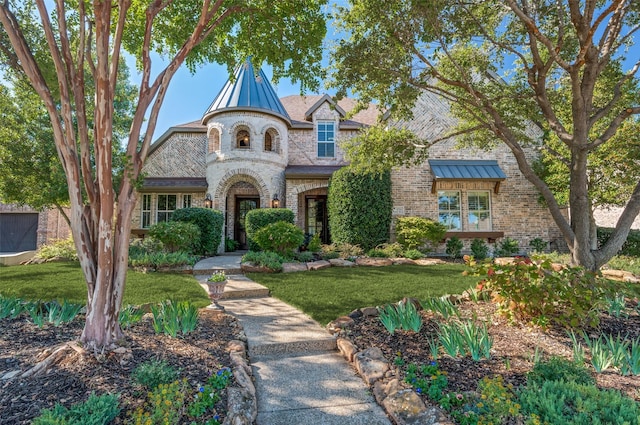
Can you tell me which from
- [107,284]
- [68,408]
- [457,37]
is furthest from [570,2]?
[68,408]

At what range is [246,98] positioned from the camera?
13.6 m

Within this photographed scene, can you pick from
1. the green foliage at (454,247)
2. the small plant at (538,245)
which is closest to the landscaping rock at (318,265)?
the green foliage at (454,247)

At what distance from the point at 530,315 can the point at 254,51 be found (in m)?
5.34

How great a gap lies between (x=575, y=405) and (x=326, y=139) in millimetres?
13295

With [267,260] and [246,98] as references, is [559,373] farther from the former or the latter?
[246,98]

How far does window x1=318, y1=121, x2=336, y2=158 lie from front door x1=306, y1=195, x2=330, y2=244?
1.93 m

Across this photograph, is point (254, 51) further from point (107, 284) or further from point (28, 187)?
point (28, 187)

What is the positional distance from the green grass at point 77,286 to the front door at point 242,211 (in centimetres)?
652

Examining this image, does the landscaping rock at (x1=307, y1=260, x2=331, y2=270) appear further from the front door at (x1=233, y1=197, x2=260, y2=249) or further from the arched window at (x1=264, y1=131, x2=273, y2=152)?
the arched window at (x1=264, y1=131, x2=273, y2=152)

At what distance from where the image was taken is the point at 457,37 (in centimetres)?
595

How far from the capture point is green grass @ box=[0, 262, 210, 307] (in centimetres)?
573

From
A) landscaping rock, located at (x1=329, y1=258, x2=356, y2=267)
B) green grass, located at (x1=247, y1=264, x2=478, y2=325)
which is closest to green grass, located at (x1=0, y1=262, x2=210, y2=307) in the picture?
green grass, located at (x1=247, y1=264, x2=478, y2=325)

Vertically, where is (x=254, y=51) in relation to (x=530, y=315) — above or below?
above

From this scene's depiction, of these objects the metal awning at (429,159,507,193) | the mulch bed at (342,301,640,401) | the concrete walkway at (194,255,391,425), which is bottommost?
the concrete walkway at (194,255,391,425)
